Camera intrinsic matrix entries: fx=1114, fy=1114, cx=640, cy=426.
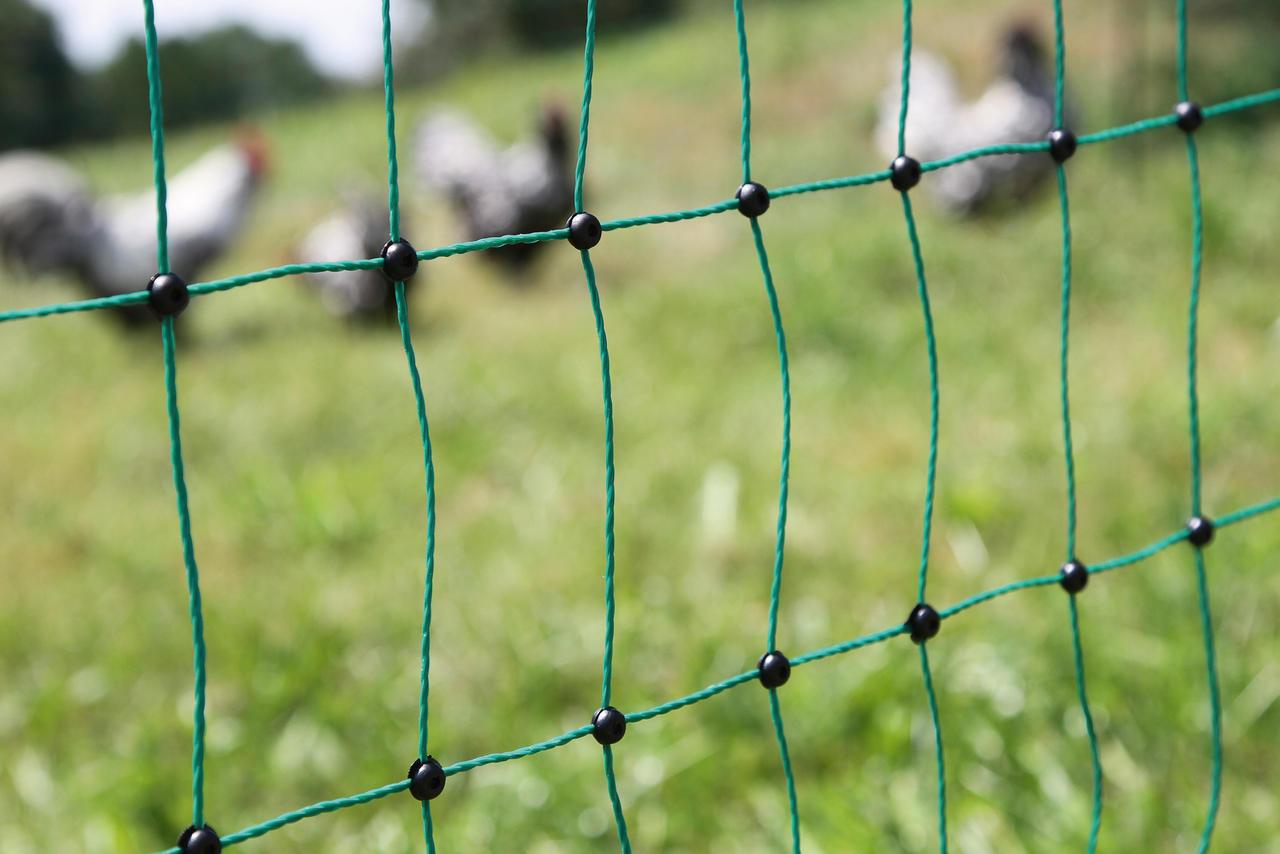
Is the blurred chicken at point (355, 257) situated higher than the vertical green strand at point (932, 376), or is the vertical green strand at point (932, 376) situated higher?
the blurred chicken at point (355, 257)

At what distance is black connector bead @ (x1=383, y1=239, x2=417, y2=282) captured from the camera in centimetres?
84

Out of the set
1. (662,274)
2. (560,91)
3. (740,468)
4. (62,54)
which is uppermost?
(62,54)

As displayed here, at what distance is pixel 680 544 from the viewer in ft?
7.38

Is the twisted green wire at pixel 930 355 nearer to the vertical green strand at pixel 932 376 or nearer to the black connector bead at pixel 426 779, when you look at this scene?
the vertical green strand at pixel 932 376

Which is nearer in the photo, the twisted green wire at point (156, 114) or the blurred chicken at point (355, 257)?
the twisted green wire at point (156, 114)

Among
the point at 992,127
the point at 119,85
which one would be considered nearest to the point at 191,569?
the point at 992,127

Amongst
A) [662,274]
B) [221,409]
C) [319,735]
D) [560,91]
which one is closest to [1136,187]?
[662,274]

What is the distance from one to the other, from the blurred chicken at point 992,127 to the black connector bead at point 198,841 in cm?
400

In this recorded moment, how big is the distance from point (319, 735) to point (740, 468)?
1151mm

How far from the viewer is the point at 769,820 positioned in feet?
5.05

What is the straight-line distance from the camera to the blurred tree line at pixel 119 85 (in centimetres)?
1105

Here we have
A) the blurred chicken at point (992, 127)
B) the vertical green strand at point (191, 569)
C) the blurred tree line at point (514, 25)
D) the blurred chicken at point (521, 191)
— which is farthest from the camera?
the blurred tree line at point (514, 25)

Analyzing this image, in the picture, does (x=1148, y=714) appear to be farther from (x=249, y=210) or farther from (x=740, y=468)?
(x=249, y=210)

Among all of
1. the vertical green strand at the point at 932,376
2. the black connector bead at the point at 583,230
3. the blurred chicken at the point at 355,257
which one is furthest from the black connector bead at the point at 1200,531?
the blurred chicken at the point at 355,257
